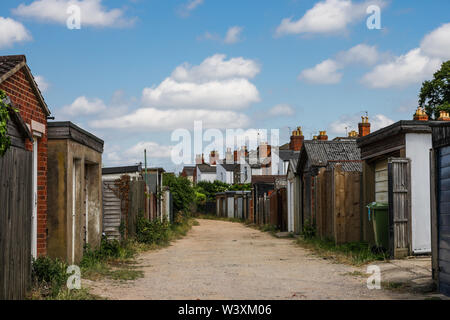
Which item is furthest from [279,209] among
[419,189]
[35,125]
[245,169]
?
[245,169]

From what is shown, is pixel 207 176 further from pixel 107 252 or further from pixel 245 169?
pixel 107 252

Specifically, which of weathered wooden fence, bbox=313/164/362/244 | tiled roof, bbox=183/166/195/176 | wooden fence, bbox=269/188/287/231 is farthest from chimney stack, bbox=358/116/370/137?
tiled roof, bbox=183/166/195/176

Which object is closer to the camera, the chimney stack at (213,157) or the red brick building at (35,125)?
the red brick building at (35,125)

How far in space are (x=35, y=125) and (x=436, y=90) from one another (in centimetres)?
3339

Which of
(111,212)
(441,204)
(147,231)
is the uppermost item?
(441,204)

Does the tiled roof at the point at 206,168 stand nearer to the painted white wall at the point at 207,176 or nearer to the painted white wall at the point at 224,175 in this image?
the painted white wall at the point at 207,176

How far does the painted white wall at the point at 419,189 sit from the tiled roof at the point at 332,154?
7.32 metres

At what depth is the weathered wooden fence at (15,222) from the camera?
247 inches

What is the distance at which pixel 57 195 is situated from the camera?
1048cm

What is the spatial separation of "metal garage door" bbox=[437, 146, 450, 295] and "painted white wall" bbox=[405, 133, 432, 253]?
4437 millimetres

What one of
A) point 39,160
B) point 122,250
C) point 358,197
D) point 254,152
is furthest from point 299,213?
point 254,152

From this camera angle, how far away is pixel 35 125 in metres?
9.74

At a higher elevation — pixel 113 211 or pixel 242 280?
pixel 113 211

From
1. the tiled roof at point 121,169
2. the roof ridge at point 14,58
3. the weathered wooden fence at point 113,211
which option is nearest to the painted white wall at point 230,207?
the tiled roof at point 121,169
